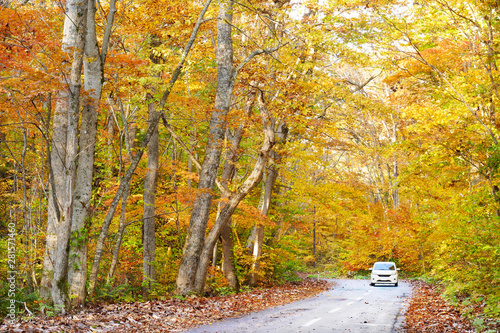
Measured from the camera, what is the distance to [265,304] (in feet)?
45.5

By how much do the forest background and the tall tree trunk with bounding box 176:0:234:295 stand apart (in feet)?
0.16

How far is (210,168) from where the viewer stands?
1392 centimetres

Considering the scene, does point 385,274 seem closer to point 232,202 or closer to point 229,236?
point 229,236

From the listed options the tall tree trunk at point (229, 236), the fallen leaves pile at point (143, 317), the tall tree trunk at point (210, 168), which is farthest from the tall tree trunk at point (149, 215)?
the fallen leaves pile at point (143, 317)

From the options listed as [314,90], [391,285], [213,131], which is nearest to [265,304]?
[213,131]

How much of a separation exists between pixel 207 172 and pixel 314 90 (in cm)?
631

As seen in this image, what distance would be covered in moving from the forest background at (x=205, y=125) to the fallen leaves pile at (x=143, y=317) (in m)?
0.98

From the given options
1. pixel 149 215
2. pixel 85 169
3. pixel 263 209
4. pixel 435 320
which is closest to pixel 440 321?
pixel 435 320

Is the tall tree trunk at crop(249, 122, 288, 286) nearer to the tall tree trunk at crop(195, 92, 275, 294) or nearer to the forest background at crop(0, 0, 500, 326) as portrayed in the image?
the forest background at crop(0, 0, 500, 326)

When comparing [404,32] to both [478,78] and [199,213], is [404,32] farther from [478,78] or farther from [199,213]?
[199,213]

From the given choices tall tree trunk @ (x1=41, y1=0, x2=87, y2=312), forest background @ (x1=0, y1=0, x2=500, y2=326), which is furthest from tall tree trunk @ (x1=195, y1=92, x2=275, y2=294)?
tall tree trunk @ (x1=41, y1=0, x2=87, y2=312)

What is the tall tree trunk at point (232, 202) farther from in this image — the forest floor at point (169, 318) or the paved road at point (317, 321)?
the paved road at point (317, 321)

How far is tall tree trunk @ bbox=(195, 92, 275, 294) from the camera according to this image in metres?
13.9

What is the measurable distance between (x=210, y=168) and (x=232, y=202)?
58.1 inches
